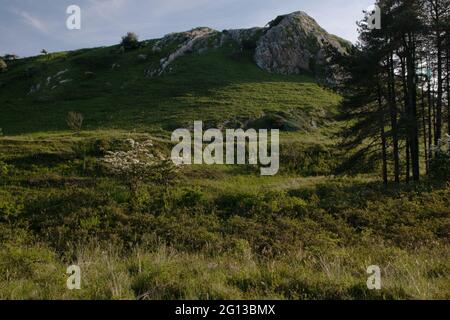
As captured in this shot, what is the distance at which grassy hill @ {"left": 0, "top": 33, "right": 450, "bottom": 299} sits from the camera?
19.9ft

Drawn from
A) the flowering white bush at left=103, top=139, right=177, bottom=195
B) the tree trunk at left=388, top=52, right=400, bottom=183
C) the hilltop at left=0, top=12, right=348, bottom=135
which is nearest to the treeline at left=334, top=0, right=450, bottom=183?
the tree trunk at left=388, top=52, right=400, bottom=183

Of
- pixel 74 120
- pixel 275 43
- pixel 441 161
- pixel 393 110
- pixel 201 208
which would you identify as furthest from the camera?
pixel 275 43

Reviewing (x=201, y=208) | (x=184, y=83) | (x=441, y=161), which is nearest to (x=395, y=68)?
(x=441, y=161)

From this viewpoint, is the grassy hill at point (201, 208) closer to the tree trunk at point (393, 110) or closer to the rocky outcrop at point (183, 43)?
the tree trunk at point (393, 110)

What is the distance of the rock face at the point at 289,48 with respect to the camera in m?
69.6

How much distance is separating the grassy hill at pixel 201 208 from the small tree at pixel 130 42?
668 inches

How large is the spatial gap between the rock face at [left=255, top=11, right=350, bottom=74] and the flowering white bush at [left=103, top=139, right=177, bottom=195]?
46986 mm

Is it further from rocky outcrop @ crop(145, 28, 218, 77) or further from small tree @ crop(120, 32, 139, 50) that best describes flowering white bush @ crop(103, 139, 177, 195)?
small tree @ crop(120, 32, 139, 50)

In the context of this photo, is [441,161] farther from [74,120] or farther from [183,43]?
[183,43]

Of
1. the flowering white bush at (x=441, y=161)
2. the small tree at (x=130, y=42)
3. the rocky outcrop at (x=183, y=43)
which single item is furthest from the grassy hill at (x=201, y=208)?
the small tree at (x=130, y=42)

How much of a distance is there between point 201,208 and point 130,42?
7009cm

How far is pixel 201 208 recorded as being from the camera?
21.3m

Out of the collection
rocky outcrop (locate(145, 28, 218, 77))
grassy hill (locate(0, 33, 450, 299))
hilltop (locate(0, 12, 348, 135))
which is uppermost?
rocky outcrop (locate(145, 28, 218, 77))
